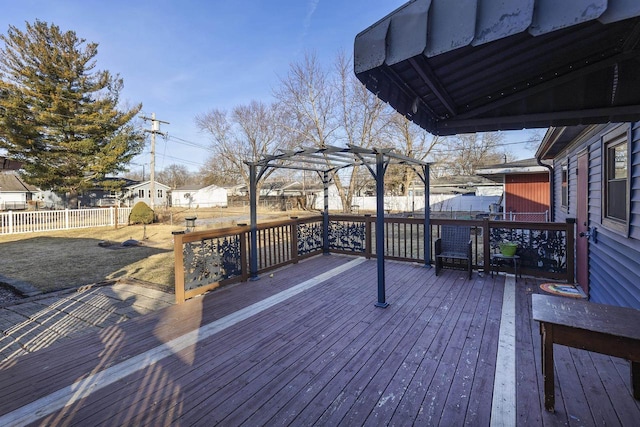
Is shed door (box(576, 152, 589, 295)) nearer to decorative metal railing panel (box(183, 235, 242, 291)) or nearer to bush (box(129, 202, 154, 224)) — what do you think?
decorative metal railing panel (box(183, 235, 242, 291))

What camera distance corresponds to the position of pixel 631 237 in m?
2.52

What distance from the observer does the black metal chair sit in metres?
4.91

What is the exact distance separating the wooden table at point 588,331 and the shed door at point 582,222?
246cm

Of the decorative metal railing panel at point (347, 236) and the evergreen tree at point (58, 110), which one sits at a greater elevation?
the evergreen tree at point (58, 110)

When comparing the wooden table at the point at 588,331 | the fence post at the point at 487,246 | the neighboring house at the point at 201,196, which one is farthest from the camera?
the neighboring house at the point at 201,196

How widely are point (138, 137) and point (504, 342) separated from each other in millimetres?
Answer: 20580

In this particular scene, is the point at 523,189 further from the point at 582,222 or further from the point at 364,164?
the point at 364,164

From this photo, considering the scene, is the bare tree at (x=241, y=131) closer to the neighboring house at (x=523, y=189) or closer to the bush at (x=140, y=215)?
the bush at (x=140, y=215)

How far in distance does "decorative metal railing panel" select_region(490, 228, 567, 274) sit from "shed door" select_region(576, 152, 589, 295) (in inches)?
7.6

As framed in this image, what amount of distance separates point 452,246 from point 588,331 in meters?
3.47

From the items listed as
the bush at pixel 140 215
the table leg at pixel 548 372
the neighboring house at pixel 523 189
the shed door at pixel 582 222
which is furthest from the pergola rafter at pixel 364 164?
the bush at pixel 140 215

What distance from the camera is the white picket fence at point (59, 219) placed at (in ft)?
39.7

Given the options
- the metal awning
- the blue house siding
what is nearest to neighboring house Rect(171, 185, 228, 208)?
the blue house siding

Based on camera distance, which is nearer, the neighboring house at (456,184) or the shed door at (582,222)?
the shed door at (582,222)
